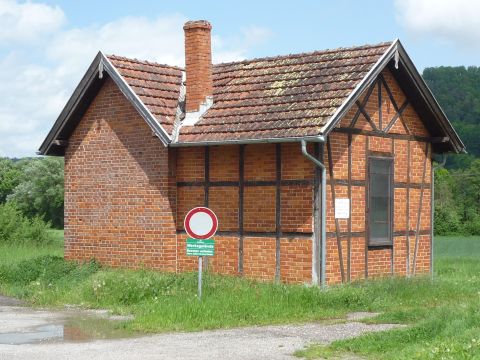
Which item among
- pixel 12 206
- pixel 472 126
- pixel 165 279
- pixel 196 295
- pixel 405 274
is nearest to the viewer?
pixel 196 295

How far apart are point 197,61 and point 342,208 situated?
4.91 m

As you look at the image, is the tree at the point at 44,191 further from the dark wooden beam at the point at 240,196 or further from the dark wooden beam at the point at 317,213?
the dark wooden beam at the point at 317,213

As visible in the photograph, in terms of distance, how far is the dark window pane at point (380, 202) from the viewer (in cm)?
2039

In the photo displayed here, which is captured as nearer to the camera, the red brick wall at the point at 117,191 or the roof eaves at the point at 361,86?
the roof eaves at the point at 361,86

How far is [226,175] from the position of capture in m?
Answer: 20.0

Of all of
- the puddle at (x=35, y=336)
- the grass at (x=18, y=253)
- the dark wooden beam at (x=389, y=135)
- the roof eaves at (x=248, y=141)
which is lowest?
the puddle at (x=35, y=336)

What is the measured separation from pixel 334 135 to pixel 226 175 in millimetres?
2567

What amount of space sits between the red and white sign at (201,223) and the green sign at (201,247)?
9 cm

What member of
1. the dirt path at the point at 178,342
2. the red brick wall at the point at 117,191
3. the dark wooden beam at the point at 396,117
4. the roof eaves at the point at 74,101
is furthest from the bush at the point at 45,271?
the dark wooden beam at the point at 396,117

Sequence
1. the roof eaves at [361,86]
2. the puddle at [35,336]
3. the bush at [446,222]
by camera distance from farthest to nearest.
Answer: the bush at [446,222] < the roof eaves at [361,86] < the puddle at [35,336]

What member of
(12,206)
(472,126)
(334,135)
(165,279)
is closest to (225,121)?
(334,135)

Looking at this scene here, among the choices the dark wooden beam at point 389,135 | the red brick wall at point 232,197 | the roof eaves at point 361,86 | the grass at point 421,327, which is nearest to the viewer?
the grass at point 421,327

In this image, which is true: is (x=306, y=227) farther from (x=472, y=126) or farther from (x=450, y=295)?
(x=472, y=126)

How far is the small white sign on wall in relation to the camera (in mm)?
19141
